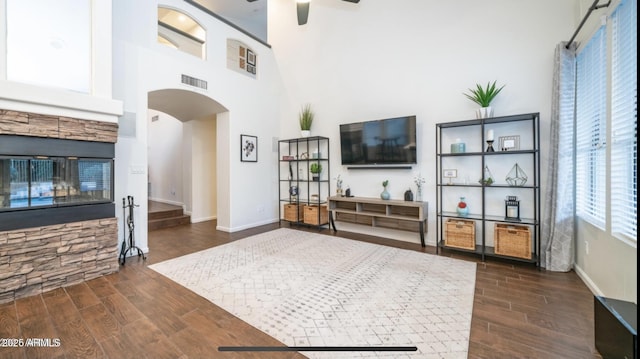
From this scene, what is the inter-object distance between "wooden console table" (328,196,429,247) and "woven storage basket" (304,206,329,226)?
0.20 meters

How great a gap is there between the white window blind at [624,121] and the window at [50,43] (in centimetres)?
522

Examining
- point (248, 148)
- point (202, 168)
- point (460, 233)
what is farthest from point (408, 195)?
point (202, 168)

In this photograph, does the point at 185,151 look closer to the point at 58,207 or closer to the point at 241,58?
the point at 241,58

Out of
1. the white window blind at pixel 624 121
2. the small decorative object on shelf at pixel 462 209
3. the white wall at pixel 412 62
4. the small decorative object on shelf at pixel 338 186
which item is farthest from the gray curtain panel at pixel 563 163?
the small decorative object on shelf at pixel 338 186

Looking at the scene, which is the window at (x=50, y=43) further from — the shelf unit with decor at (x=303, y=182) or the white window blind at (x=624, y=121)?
the white window blind at (x=624, y=121)

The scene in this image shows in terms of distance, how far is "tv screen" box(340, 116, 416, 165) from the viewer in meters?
4.22

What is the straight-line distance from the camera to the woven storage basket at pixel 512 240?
10.3 feet

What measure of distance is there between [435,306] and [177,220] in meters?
5.52

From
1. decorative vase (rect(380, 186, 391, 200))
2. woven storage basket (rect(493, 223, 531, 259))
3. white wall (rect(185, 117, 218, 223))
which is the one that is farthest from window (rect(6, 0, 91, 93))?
woven storage basket (rect(493, 223, 531, 259))

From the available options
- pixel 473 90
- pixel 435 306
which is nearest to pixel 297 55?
pixel 473 90

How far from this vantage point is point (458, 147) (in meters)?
3.73

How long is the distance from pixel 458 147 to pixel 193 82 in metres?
4.49

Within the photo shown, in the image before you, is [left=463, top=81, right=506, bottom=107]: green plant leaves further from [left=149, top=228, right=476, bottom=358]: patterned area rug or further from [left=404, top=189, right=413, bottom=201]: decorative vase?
[left=149, top=228, right=476, bottom=358]: patterned area rug

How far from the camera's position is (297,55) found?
585 centimetres
